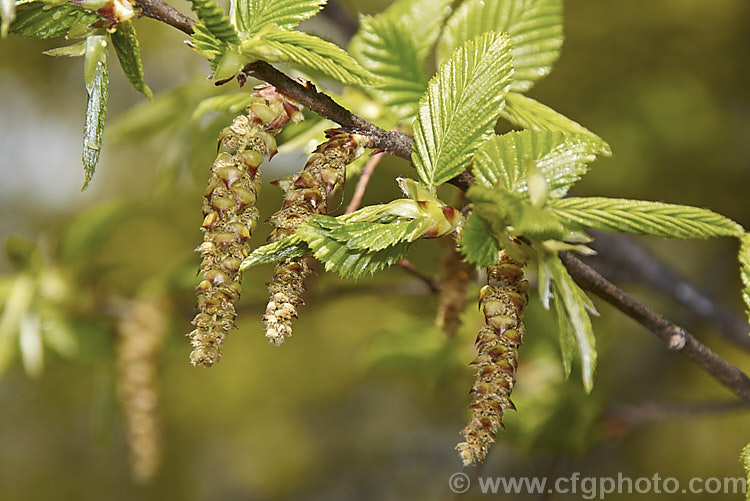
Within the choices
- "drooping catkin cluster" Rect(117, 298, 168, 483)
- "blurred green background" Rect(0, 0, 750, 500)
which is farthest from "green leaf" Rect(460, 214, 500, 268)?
"drooping catkin cluster" Rect(117, 298, 168, 483)

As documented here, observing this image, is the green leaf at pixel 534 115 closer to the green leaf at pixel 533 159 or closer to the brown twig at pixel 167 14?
the green leaf at pixel 533 159

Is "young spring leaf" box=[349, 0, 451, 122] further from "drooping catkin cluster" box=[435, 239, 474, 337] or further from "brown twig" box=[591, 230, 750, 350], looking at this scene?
"brown twig" box=[591, 230, 750, 350]

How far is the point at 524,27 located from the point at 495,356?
0.83 ft

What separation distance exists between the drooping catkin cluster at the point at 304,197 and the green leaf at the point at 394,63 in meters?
0.14

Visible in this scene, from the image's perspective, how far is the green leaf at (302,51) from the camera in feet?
1.00

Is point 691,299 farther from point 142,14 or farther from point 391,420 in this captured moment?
point 391,420

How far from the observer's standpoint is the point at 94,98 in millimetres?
331

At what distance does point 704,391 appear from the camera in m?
1.18

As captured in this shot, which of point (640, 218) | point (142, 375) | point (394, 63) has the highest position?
point (394, 63)

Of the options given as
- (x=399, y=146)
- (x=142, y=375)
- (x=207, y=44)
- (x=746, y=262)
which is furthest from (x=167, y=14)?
(x=142, y=375)

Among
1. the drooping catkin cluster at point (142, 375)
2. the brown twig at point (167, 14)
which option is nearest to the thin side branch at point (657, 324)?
the brown twig at point (167, 14)

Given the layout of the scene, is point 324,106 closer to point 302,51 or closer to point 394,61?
point 302,51

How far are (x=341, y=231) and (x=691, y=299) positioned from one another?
624 mm

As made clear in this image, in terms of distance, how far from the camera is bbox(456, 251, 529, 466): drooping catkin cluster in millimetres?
307
